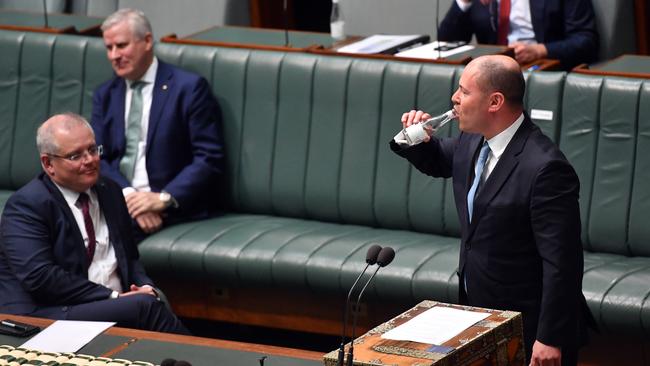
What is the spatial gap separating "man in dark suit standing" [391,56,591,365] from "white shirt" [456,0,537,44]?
2.16m

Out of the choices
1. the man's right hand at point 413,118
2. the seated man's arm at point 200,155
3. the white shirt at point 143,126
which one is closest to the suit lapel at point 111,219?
the seated man's arm at point 200,155

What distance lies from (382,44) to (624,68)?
1.09 metres

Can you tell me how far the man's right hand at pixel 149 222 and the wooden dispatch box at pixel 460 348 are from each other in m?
2.28

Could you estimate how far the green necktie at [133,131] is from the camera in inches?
231

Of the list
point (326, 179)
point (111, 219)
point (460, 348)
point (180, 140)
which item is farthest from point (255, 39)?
point (460, 348)

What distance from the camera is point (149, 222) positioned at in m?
5.64

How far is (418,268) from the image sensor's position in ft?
16.6

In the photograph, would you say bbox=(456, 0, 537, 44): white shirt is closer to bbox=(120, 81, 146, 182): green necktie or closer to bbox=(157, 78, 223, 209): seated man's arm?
bbox=(157, 78, 223, 209): seated man's arm

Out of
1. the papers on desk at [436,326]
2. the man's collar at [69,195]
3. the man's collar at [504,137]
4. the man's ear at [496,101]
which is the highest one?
the man's ear at [496,101]

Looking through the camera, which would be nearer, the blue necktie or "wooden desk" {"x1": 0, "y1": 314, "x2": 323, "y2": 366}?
"wooden desk" {"x1": 0, "y1": 314, "x2": 323, "y2": 366}

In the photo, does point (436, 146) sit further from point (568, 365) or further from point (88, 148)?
point (88, 148)

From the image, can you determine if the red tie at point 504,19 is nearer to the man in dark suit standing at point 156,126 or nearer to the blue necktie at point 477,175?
the man in dark suit standing at point 156,126

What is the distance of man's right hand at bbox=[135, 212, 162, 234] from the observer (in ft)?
18.5

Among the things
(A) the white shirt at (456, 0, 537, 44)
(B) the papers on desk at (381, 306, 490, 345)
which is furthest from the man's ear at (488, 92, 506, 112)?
(A) the white shirt at (456, 0, 537, 44)
